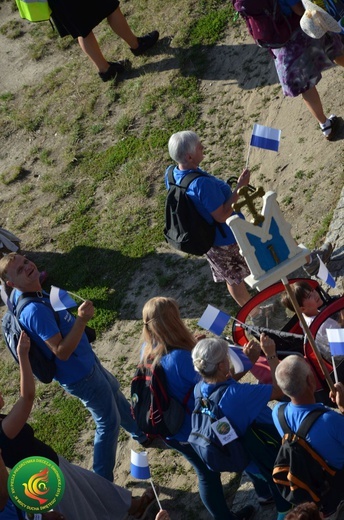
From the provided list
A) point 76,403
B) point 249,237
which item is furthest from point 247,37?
point 249,237

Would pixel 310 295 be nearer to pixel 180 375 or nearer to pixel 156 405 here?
pixel 180 375

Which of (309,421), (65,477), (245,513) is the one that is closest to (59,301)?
(65,477)

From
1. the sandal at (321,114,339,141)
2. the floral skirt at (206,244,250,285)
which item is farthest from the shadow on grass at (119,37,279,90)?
the floral skirt at (206,244,250,285)

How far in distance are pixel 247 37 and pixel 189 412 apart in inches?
218

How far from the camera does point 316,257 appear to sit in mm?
6816

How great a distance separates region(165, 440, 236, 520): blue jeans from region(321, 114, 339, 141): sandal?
3555 mm

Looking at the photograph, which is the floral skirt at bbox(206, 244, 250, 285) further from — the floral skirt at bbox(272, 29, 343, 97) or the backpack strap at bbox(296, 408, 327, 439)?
the backpack strap at bbox(296, 408, 327, 439)

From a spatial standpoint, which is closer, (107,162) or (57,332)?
(57,332)

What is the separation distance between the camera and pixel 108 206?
30.9 ft

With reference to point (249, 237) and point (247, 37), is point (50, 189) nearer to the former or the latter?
point (247, 37)

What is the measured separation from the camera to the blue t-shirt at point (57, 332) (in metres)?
5.90

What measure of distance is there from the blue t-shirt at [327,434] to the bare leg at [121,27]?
6604 millimetres

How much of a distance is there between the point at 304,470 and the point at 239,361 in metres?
0.97

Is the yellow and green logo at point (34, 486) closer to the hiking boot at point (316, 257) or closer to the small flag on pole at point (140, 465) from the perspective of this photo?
the small flag on pole at point (140, 465)
